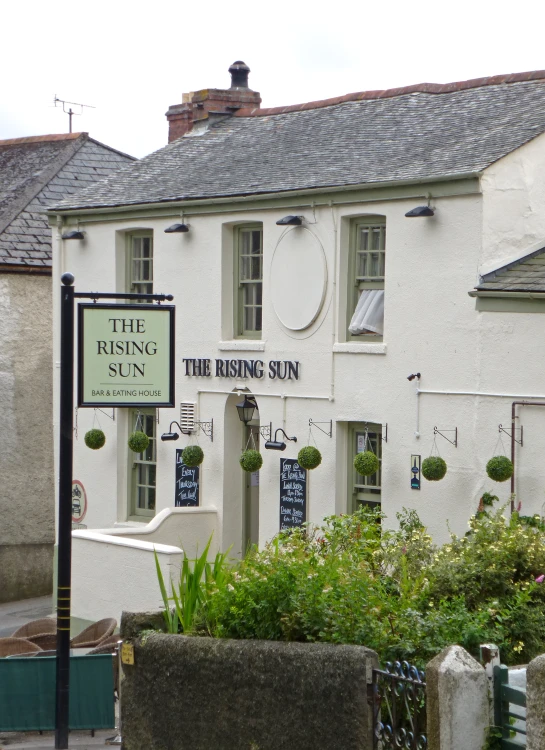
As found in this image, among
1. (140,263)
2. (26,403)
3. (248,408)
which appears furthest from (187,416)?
(26,403)

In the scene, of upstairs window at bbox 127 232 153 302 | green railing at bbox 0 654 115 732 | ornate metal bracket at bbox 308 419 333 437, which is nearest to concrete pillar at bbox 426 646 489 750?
green railing at bbox 0 654 115 732

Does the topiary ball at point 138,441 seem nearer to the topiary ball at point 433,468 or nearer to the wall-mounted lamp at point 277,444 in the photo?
the wall-mounted lamp at point 277,444

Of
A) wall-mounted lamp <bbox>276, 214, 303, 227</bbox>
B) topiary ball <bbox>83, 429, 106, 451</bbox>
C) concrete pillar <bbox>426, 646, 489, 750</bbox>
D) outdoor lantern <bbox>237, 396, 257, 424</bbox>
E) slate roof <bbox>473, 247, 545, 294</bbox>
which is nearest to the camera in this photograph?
concrete pillar <bbox>426, 646, 489, 750</bbox>

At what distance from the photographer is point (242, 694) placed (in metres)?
9.18

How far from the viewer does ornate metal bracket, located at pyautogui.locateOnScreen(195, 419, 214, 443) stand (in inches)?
730

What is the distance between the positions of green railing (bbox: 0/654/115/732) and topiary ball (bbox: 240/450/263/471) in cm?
579

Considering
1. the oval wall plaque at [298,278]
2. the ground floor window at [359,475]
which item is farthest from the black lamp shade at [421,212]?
the ground floor window at [359,475]

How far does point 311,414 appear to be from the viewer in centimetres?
1708

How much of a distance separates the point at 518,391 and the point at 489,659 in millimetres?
6972

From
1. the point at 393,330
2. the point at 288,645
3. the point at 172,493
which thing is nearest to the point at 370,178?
the point at 393,330

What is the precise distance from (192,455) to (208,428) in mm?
518

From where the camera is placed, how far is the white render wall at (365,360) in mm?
14781

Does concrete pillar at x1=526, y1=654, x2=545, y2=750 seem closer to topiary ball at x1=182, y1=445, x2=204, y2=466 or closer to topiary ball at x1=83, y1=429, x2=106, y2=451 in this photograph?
topiary ball at x1=182, y1=445, x2=204, y2=466

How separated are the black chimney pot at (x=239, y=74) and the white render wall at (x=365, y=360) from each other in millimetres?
4436
